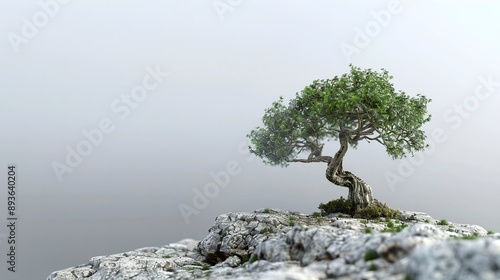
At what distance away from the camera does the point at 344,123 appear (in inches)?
1240

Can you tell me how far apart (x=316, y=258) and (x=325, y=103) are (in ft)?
47.6

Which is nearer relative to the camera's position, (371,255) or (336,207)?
(371,255)

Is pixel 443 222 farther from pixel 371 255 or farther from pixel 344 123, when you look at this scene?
pixel 371 255

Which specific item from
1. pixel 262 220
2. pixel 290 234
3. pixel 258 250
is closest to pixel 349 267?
pixel 290 234

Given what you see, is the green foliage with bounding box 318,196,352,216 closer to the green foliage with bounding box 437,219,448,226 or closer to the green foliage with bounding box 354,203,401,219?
the green foliage with bounding box 354,203,401,219

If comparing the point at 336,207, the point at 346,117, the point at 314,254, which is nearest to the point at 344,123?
the point at 346,117

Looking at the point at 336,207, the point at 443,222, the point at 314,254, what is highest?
the point at 336,207

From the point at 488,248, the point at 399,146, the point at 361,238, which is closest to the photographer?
the point at 488,248

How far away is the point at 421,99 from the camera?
30578 millimetres

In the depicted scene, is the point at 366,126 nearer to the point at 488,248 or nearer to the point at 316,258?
the point at 316,258

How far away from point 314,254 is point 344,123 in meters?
16.7

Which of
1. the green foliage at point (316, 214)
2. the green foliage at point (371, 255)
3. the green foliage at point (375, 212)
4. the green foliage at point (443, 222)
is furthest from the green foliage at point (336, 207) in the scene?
the green foliage at point (371, 255)

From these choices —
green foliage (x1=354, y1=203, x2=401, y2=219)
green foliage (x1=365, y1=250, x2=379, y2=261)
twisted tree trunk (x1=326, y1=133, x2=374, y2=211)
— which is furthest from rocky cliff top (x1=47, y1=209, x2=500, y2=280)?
twisted tree trunk (x1=326, y1=133, x2=374, y2=211)

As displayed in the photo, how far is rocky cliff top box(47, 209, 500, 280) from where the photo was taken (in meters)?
12.1
